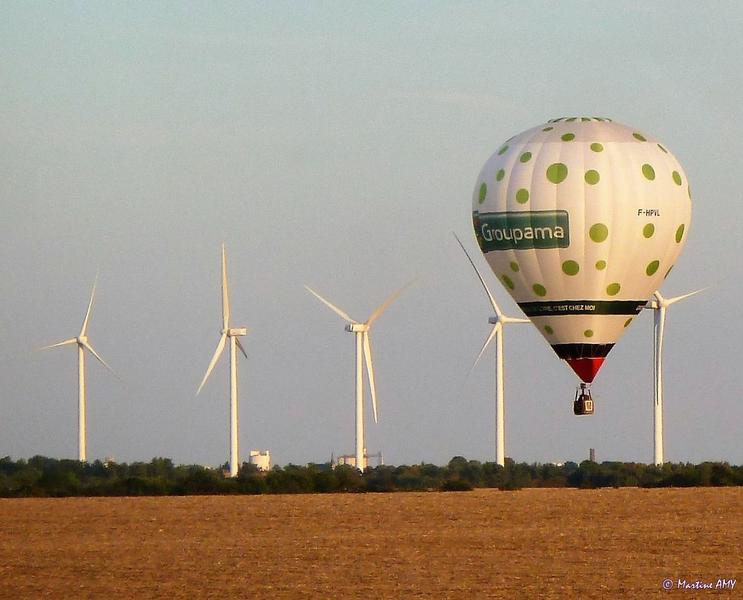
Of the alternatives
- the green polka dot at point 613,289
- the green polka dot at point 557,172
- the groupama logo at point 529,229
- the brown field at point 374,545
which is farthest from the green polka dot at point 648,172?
the brown field at point 374,545

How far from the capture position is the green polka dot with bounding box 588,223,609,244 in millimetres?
73250

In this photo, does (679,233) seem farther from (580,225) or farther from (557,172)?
(557,172)

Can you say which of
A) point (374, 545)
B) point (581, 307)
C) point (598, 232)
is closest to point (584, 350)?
point (581, 307)

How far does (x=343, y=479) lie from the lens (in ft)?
344

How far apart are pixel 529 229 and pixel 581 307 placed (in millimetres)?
3113

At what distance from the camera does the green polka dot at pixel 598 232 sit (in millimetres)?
73250

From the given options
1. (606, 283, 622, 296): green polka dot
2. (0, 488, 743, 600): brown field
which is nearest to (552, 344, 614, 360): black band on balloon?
(606, 283, 622, 296): green polka dot

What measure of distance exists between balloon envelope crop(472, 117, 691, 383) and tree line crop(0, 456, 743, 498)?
29.5 metres

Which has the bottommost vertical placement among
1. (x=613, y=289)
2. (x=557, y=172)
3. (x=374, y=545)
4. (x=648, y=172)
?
(x=374, y=545)

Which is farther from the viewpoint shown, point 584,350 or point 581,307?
point 584,350

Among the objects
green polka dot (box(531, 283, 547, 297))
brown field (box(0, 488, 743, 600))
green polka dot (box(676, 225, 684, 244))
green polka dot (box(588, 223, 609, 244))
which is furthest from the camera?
green polka dot (box(676, 225, 684, 244))

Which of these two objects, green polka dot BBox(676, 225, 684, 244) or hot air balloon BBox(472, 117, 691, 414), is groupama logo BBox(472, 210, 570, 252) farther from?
green polka dot BBox(676, 225, 684, 244)

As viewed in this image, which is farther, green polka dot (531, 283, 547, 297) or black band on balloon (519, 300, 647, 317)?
green polka dot (531, 283, 547, 297)

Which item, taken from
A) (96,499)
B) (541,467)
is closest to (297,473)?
(96,499)
